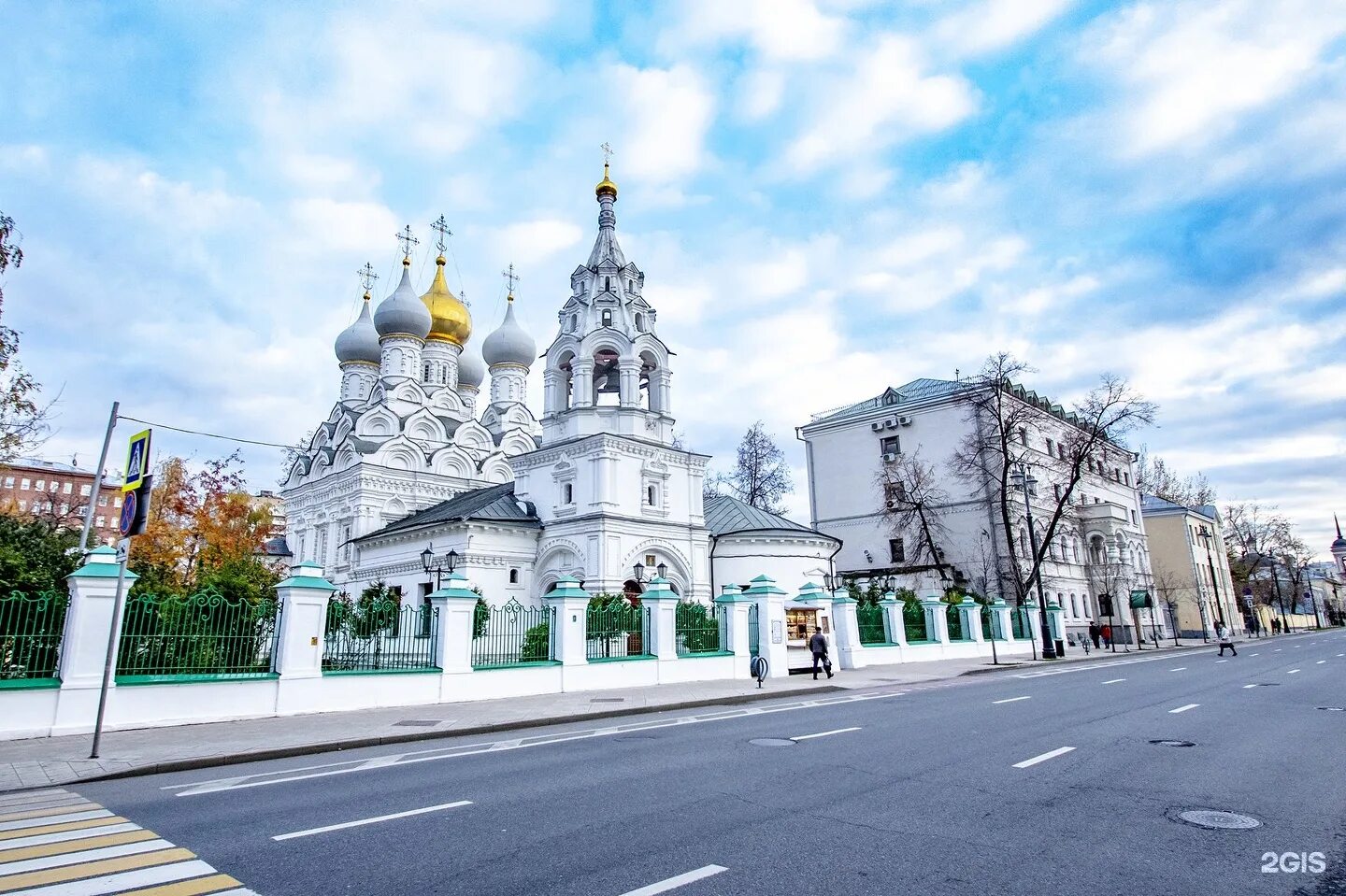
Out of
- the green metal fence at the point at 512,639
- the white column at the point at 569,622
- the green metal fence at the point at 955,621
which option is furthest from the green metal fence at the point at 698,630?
the green metal fence at the point at 955,621

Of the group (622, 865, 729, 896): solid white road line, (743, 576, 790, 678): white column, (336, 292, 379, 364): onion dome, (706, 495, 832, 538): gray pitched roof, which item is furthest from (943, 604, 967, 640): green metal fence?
(336, 292, 379, 364): onion dome

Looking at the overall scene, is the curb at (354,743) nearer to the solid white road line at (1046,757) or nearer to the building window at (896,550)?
the solid white road line at (1046,757)

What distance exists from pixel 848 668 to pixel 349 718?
51.6 ft

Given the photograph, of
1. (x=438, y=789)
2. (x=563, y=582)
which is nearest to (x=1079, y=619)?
(x=563, y=582)

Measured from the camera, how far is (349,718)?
42.6ft

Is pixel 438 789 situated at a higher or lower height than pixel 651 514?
lower

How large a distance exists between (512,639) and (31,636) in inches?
344

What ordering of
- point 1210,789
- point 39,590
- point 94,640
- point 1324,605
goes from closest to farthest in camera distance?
point 1210,789 < point 94,640 < point 39,590 < point 1324,605

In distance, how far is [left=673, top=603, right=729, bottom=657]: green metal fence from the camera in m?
20.4

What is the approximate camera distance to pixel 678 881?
14.9 feet

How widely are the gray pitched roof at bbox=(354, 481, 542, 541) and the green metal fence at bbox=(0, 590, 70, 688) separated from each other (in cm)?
1770

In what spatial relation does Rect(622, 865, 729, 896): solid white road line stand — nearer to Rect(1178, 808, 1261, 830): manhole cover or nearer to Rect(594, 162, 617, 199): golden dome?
Rect(1178, 808, 1261, 830): manhole cover

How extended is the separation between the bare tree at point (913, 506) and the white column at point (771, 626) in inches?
772

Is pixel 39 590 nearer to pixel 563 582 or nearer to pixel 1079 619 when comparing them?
pixel 563 582
